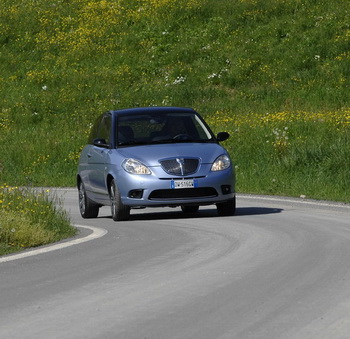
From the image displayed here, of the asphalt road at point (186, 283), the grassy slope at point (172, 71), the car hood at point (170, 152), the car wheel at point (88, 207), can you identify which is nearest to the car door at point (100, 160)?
the car wheel at point (88, 207)

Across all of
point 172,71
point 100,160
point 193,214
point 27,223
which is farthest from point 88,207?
point 172,71

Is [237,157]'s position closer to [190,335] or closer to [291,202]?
[291,202]

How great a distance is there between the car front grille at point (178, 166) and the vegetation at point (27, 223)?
5.82 ft

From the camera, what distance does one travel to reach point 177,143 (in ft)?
57.9

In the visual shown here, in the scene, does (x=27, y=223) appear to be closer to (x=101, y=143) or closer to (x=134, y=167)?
(x=134, y=167)

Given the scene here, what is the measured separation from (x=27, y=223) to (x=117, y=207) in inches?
145

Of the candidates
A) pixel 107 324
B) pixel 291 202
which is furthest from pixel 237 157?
pixel 107 324

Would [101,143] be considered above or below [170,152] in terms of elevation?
above

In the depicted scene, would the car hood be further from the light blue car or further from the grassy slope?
the grassy slope

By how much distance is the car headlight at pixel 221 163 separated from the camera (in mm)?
17141

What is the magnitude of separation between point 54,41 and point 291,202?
96.4 feet

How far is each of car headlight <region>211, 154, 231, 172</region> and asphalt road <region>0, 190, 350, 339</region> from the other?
151 cm

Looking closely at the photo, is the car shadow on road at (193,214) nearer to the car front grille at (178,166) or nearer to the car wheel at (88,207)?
the car wheel at (88,207)

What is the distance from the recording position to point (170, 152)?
1705 cm
